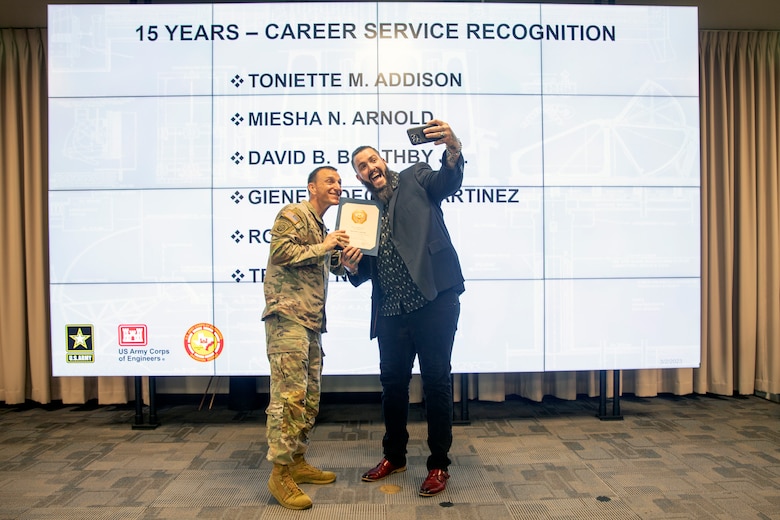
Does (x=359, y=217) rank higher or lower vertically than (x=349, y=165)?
lower

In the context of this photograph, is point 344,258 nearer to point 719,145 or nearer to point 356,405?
point 356,405

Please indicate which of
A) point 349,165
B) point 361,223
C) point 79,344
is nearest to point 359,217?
point 361,223

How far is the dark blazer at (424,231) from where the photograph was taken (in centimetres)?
223

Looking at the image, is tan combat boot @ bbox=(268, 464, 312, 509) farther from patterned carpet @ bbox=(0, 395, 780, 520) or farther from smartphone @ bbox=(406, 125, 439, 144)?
smartphone @ bbox=(406, 125, 439, 144)

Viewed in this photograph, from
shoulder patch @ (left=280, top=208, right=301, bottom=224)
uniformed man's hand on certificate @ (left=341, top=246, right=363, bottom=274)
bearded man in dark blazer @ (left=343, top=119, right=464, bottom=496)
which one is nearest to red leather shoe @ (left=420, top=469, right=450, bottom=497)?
bearded man in dark blazer @ (left=343, top=119, right=464, bottom=496)

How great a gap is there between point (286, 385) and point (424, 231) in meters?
0.88

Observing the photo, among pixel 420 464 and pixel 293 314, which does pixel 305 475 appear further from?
pixel 293 314

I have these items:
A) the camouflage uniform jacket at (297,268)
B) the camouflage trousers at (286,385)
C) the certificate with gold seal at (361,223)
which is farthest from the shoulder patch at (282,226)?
the camouflage trousers at (286,385)

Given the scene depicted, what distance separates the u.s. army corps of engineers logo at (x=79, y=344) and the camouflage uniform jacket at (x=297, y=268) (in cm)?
158

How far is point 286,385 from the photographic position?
2203mm

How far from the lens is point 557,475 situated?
98.6 inches

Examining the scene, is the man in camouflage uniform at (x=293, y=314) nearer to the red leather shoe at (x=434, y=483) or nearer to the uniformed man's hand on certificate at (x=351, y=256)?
the uniformed man's hand on certificate at (x=351, y=256)

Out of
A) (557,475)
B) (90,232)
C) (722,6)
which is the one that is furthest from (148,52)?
(722,6)

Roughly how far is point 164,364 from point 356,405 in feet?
4.48
